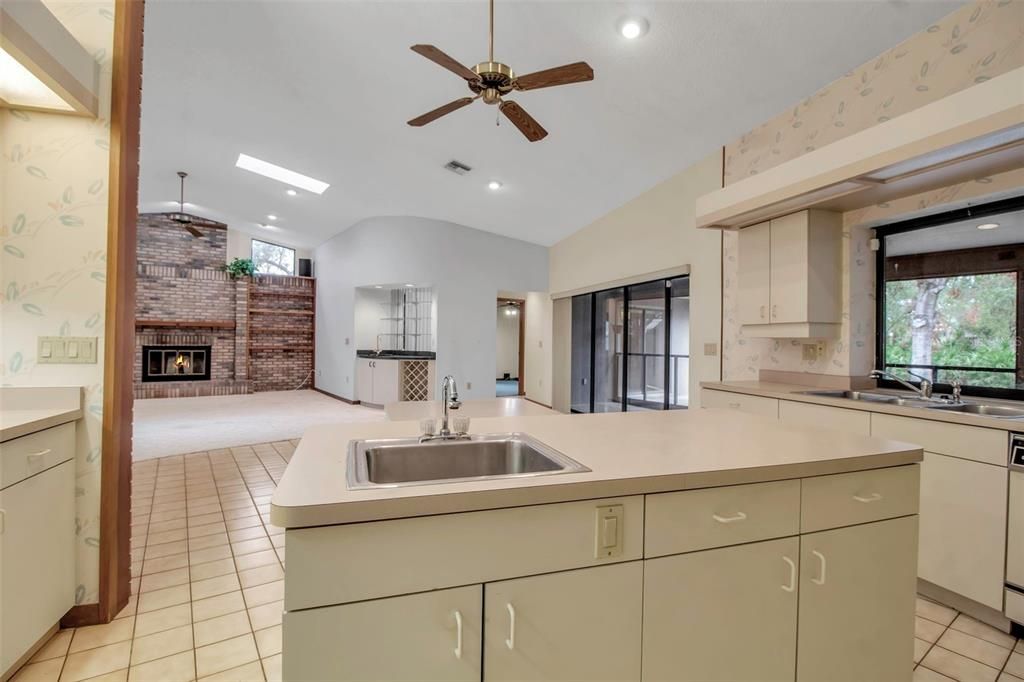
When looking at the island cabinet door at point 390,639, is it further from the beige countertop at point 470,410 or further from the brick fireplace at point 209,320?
the brick fireplace at point 209,320

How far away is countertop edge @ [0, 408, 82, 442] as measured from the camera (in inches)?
56.8

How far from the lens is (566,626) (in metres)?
1.01

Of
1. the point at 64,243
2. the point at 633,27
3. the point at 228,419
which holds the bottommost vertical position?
the point at 228,419

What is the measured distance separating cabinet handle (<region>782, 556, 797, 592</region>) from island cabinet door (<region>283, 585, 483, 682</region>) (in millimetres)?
828

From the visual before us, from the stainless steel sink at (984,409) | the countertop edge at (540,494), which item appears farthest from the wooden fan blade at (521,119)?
the stainless steel sink at (984,409)

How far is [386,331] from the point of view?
834 cm

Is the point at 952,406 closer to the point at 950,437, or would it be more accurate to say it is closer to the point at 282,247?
the point at 950,437

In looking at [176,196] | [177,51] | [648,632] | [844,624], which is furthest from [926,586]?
[176,196]

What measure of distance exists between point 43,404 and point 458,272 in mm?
5497

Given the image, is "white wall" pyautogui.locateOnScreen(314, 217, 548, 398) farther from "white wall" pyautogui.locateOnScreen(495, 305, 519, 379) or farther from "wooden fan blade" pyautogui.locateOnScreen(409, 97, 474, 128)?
"white wall" pyautogui.locateOnScreen(495, 305, 519, 379)

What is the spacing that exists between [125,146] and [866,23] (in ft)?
12.1

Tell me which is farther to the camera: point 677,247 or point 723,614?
point 677,247

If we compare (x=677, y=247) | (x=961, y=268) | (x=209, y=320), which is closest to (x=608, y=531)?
(x=961, y=268)

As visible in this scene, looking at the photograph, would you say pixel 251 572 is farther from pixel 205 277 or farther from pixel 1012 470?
pixel 205 277
